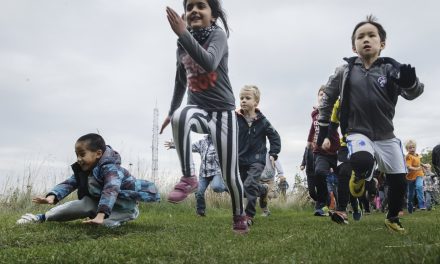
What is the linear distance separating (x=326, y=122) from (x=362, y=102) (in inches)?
27.6

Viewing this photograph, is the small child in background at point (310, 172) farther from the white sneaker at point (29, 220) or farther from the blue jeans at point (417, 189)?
the blue jeans at point (417, 189)

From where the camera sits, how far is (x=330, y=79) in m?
5.33

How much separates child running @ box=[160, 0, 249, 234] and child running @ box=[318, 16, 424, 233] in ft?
4.08

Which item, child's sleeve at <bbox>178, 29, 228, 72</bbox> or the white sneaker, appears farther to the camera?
the white sneaker

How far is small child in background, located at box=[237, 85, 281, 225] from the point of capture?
22.9ft

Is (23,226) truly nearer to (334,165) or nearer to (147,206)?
(334,165)

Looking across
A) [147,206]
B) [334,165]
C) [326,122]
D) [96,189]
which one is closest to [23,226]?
[96,189]

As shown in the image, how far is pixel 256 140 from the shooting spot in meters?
7.05

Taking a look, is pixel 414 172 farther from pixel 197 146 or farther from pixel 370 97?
pixel 370 97

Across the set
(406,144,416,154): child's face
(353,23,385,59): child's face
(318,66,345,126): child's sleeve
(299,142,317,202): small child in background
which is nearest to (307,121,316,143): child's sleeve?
(299,142,317,202): small child in background

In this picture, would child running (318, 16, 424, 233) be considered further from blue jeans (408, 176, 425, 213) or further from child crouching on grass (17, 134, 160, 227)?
blue jeans (408, 176, 425, 213)

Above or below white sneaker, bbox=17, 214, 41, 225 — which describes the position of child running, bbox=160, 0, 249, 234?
above

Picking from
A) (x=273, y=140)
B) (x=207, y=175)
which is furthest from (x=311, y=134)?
(x=207, y=175)

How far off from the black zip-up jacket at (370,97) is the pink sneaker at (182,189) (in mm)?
1859
